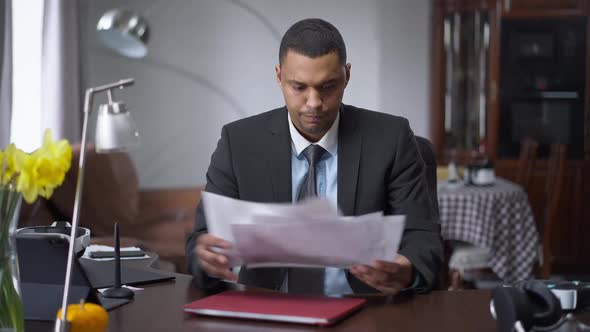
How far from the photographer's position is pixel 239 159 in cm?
207

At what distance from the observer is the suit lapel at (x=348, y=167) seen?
201 cm

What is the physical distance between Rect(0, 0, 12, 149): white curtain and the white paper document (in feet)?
8.04

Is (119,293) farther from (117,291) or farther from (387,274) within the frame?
(387,274)

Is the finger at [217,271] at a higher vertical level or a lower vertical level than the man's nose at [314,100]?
lower

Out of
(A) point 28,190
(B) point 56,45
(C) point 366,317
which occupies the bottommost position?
(C) point 366,317

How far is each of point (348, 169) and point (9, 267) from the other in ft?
3.22

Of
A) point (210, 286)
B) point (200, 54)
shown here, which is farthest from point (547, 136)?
point (210, 286)

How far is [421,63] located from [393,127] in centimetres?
424

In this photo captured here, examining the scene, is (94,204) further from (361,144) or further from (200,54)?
(361,144)

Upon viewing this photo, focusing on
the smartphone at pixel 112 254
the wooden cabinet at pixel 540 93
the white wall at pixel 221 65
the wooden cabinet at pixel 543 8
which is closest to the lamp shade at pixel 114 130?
the smartphone at pixel 112 254

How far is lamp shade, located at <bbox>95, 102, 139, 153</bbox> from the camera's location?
4.14ft

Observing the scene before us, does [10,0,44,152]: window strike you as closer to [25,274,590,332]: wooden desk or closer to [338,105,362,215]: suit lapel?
[338,105,362,215]: suit lapel

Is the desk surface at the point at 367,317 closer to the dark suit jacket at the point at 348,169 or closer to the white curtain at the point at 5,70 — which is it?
the dark suit jacket at the point at 348,169

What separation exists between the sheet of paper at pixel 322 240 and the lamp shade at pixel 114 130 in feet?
1.06
